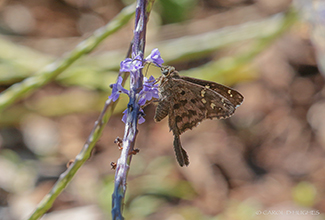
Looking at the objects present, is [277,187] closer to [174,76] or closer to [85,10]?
[174,76]

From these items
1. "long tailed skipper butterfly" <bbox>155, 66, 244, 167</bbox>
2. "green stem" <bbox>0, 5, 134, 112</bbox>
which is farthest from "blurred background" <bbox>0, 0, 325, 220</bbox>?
"long tailed skipper butterfly" <bbox>155, 66, 244, 167</bbox>

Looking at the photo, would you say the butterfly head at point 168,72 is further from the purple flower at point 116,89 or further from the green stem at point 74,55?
the purple flower at point 116,89

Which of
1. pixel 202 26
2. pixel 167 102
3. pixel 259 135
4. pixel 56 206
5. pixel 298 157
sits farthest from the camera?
pixel 202 26

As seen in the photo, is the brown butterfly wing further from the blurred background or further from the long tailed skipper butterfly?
the blurred background

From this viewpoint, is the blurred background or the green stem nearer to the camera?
the green stem

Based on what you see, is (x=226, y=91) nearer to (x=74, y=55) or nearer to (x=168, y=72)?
(x=168, y=72)

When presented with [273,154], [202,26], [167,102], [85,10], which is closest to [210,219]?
[273,154]
